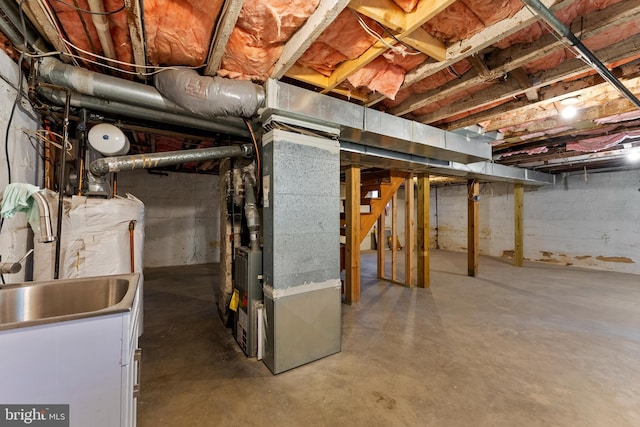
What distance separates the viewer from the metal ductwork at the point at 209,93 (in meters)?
1.64

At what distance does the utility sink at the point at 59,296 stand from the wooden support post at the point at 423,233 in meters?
3.67

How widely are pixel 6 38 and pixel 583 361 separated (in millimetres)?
4319

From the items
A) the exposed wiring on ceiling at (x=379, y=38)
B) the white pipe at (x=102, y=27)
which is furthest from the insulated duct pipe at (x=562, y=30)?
the white pipe at (x=102, y=27)

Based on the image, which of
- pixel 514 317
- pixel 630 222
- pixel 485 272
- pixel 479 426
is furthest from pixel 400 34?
Result: pixel 630 222

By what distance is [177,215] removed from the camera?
5.71 meters

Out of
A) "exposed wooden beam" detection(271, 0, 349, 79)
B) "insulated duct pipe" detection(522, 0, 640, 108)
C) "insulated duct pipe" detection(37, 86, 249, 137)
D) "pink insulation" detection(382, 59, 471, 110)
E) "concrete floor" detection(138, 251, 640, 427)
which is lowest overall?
"concrete floor" detection(138, 251, 640, 427)

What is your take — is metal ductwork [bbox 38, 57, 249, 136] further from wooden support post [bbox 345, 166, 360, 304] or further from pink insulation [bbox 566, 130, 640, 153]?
pink insulation [bbox 566, 130, 640, 153]

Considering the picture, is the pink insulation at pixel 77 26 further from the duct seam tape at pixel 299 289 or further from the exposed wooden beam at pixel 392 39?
the duct seam tape at pixel 299 289

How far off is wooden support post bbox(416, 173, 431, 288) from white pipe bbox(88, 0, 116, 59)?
12.5 feet

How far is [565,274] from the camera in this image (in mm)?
4848

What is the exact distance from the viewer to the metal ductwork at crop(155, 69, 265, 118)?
1639mm

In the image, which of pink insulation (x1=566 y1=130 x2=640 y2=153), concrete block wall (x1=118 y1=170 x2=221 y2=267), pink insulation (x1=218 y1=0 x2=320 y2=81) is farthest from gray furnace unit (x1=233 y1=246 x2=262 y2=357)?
pink insulation (x1=566 y1=130 x2=640 y2=153)

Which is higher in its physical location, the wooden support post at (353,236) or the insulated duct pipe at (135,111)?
the insulated duct pipe at (135,111)

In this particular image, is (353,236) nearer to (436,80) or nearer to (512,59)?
(436,80)
